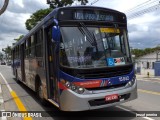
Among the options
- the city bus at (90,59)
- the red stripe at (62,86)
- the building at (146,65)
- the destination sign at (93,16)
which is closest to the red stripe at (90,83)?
the city bus at (90,59)

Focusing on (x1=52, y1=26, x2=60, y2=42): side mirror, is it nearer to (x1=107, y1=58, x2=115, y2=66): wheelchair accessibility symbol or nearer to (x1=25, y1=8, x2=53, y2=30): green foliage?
(x1=107, y1=58, x2=115, y2=66): wheelchair accessibility symbol

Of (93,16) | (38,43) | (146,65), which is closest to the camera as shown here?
Answer: (93,16)

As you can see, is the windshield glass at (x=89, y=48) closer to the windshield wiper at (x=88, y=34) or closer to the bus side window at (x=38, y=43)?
the windshield wiper at (x=88, y=34)

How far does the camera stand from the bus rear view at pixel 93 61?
7027 millimetres

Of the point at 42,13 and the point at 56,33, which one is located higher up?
the point at 42,13

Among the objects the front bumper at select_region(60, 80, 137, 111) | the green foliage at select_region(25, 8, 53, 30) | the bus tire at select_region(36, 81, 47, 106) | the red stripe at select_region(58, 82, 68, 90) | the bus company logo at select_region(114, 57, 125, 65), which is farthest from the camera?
the green foliage at select_region(25, 8, 53, 30)

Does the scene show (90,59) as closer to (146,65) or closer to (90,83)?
(90,83)

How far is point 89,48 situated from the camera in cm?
739

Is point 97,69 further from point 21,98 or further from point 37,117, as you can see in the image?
point 21,98

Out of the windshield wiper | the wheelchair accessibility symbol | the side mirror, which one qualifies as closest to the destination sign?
the windshield wiper

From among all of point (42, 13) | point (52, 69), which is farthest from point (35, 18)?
point (52, 69)

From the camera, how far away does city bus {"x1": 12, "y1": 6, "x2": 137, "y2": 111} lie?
704cm

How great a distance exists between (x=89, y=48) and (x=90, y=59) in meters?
0.32

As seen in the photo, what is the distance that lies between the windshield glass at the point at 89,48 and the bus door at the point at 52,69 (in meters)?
0.58
